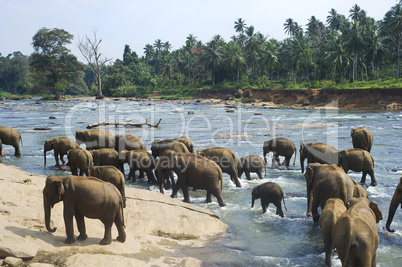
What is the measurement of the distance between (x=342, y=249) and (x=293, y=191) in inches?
280

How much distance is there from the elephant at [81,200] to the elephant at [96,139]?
1037 cm

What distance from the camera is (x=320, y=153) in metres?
14.1

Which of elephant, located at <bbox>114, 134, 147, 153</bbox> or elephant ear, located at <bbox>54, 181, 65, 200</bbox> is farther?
elephant, located at <bbox>114, 134, 147, 153</bbox>

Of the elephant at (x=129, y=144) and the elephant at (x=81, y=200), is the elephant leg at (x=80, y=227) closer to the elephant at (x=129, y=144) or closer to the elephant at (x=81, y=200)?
the elephant at (x=81, y=200)

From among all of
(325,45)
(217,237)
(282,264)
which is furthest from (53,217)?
(325,45)

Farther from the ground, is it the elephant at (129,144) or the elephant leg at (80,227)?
the elephant at (129,144)

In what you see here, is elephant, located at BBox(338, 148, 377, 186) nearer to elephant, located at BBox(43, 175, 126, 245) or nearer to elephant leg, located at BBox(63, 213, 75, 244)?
elephant, located at BBox(43, 175, 126, 245)

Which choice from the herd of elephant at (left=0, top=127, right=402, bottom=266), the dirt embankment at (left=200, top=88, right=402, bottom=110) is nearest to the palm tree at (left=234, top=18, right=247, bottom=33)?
the dirt embankment at (left=200, top=88, right=402, bottom=110)

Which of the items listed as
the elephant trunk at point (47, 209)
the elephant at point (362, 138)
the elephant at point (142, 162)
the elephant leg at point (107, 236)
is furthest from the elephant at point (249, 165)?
the elephant trunk at point (47, 209)

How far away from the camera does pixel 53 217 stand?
7.18 metres

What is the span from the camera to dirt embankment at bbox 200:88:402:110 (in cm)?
5662

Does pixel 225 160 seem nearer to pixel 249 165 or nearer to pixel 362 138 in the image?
pixel 249 165

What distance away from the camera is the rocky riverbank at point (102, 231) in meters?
5.79

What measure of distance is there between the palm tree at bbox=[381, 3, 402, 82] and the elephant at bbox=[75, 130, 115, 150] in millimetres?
57825
